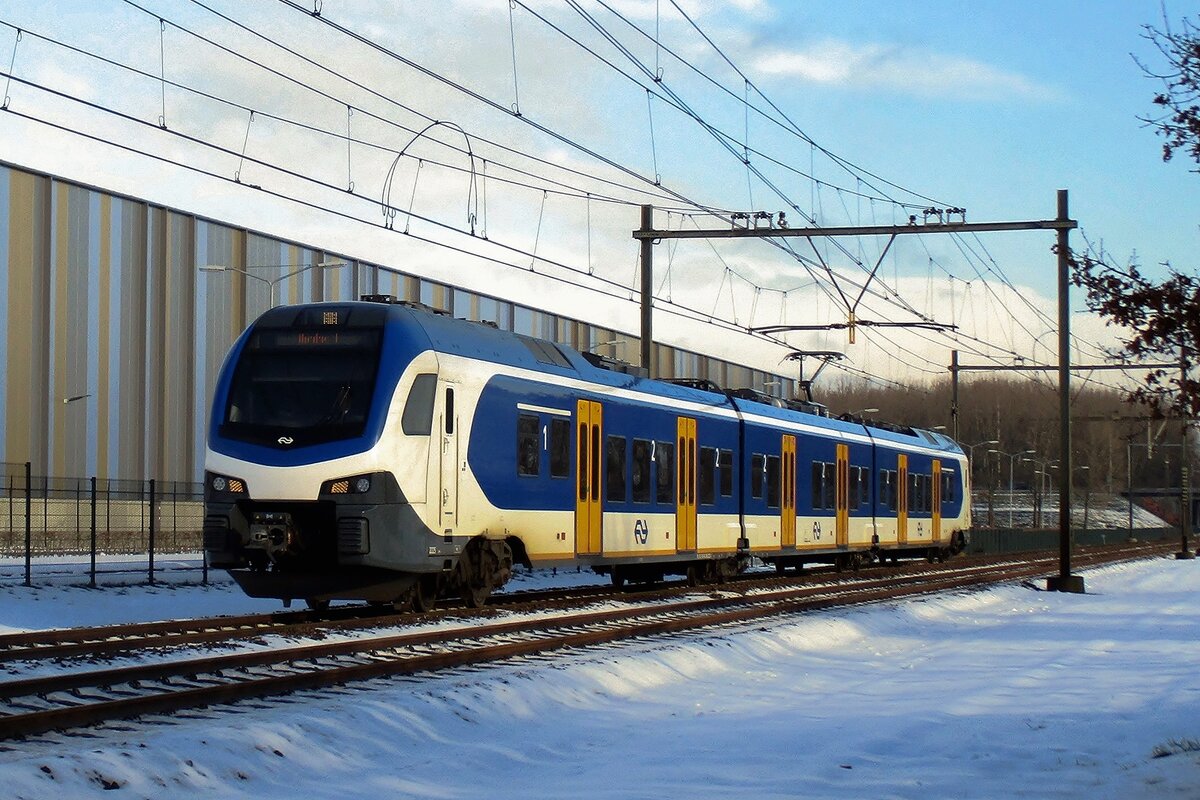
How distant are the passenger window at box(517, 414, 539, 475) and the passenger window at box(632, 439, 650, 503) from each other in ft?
11.6

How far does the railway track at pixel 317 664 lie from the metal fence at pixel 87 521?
791 inches

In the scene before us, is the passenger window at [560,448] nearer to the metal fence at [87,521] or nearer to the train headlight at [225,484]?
the train headlight at [225,484]

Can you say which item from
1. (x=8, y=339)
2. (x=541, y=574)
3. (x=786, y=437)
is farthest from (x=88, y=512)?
(x=786, y=437)

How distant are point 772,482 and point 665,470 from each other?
5.69m

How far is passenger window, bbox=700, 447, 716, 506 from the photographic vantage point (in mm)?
27172

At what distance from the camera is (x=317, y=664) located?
1410 centimetres

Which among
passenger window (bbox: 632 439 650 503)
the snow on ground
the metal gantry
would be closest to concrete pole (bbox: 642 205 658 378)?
the metal gantry

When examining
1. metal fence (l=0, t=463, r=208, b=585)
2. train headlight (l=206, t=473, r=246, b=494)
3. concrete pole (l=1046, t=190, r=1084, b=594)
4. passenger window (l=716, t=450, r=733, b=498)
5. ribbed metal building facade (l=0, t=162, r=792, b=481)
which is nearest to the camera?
train headlight (l=206, t=473, r=246, b=494)

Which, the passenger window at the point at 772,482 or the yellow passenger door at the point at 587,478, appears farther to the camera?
the passenger window at the point at 772,482

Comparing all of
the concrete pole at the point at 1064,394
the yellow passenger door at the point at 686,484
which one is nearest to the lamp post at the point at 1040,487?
the concrete pole at the point at 1064,394

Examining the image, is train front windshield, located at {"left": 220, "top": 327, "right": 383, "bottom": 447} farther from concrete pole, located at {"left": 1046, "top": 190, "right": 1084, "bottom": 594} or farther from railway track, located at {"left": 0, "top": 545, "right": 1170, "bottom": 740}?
concrete pole, located at {"left": 1046, "top": 190, "right": 1084, "bottom": 594}

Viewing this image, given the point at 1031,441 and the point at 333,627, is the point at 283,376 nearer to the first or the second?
the point at 333,627

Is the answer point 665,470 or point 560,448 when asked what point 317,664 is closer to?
point 560,448

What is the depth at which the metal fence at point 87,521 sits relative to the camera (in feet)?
132
